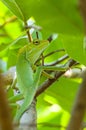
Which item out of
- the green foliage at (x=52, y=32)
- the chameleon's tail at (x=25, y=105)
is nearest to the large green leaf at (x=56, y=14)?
the green foliage at (x=52, y=32)

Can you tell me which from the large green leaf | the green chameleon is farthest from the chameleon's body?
the large green leaf

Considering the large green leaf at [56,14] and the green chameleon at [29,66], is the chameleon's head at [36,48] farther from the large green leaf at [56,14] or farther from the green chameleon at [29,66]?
the large green leaf at [56,14]

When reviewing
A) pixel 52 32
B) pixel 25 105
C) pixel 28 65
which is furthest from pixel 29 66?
pixel 52 32

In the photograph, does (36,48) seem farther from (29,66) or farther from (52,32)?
(52,32)

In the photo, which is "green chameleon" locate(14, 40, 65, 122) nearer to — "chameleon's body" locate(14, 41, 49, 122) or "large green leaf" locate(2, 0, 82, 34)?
"chameleon's body" locate(14, 41, 49, 122)

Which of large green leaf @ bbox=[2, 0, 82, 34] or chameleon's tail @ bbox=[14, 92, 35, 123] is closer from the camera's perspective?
large green leaf @ bbox=[2, 0, 82, 34]

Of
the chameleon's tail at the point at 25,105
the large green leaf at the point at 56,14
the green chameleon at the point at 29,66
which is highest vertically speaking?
the large green leaf at the point at 56,14
